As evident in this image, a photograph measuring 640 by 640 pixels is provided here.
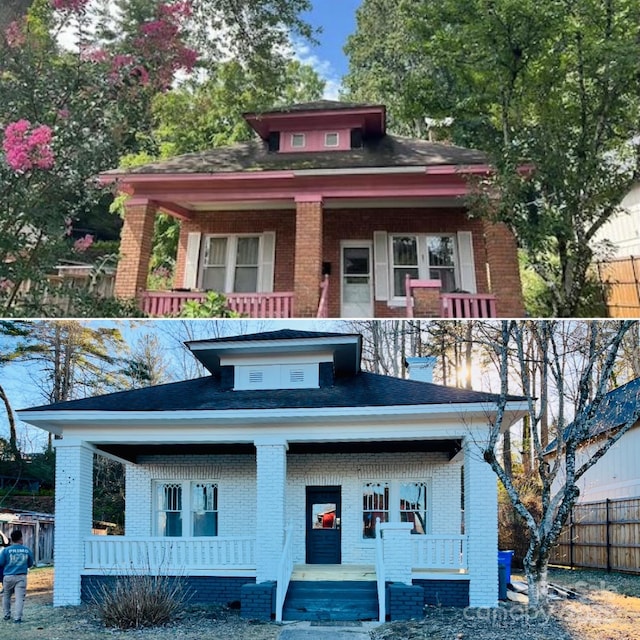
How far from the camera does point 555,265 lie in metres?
5.99

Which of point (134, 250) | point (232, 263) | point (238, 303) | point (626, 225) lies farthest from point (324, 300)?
point (626, 225)

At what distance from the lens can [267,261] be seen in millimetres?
7145

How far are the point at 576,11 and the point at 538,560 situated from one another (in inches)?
152

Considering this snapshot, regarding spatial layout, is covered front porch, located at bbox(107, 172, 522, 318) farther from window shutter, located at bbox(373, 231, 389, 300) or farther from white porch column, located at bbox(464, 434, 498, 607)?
white porch column, located at bbox(464, 434, 498, 607)

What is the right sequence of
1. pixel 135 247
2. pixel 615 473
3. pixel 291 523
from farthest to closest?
pixel 291 523 < pixel 135 247 < pixel 615 473

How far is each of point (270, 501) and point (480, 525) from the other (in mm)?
1592

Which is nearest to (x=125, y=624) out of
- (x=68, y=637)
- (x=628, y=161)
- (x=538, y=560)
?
(x=68, y=637)

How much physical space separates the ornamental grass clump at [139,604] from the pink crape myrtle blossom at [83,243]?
2488 mm

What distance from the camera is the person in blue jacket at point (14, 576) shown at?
5539 mm

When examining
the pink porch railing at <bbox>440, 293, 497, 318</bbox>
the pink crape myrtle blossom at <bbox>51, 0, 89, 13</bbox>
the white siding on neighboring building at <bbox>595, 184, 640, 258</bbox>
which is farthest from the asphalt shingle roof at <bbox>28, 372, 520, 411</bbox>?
the pink crape myrtle blossom at <bbox>51, 0, 89, 13</bbox>

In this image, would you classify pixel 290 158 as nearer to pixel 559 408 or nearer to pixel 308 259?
pixel 308 259

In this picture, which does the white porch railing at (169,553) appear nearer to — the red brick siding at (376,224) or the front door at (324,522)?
the front door at (324,522)

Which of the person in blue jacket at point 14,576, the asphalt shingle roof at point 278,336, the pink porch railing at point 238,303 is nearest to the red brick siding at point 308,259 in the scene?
the pink porch railing at point 238,303

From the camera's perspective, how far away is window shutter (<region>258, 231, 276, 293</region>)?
22.8ft
